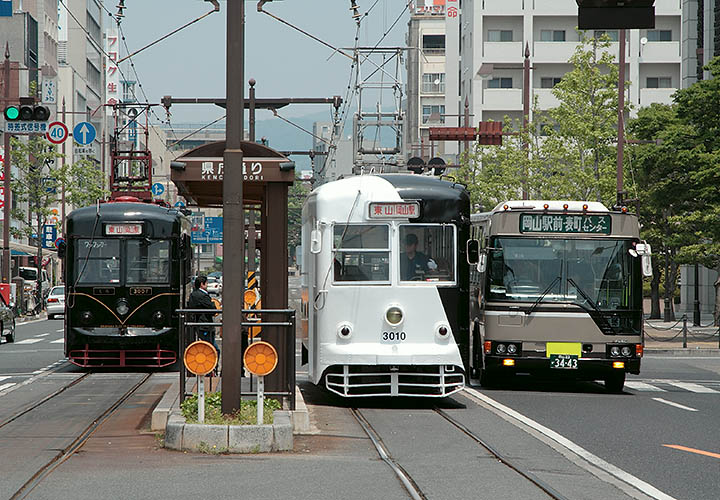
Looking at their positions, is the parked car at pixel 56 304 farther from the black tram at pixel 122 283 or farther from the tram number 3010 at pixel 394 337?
the tram number 3010 at pixel 394 337

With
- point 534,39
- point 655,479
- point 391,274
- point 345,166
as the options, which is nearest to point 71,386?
point 391,274

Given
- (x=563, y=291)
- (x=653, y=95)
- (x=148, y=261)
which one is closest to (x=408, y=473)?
(x=563, y=291)

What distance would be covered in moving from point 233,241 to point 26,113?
19.7m

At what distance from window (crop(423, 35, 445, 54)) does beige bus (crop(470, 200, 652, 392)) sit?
97168mm

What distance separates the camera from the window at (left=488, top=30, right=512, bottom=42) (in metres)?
77.4

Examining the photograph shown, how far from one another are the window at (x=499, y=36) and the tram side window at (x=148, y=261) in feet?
187

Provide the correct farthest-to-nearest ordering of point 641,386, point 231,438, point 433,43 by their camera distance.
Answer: point 433,43
point 641,386
point 231,438

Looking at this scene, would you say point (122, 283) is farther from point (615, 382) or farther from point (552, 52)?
point (552, 52)

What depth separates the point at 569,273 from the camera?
1886 cm

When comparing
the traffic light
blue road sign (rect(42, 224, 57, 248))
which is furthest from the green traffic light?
blue road sign (rect(42, 224, 57, 248))

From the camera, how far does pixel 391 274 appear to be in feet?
53.2

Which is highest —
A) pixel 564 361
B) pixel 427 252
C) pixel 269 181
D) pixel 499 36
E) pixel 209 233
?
pixel 499 36

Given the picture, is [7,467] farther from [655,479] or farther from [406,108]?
[406,108]

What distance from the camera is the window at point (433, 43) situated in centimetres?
11453
